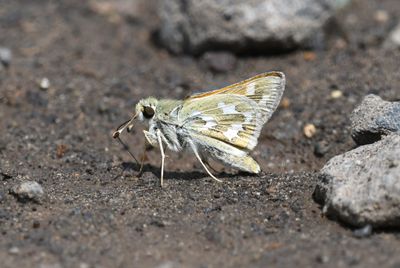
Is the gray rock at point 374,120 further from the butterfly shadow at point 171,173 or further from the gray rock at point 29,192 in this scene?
the gray rock at point 29,192

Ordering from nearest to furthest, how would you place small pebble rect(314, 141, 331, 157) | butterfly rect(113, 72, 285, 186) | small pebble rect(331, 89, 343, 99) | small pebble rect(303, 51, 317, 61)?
butterfly rect(113, 72, 285, 186) < small pebble rect(314, 141, 331, 157) < small pebble rect(331, 89, 343, 99) < small pebble rect(303, 51, 317, 61)

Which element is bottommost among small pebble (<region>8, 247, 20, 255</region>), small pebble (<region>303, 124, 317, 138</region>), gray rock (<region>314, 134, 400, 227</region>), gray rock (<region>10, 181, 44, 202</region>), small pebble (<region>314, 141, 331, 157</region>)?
small pebble (<region>314, 141, 331, 157</region>)

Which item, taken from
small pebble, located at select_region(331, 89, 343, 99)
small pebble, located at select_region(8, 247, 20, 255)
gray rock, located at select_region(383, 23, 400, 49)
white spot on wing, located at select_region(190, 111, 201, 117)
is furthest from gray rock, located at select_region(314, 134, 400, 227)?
gray rock, located at select_region(383, 23, 400, 49)

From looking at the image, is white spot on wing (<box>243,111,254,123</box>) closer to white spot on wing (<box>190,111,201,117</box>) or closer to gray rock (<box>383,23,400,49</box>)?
white spot on wing (<box>190,111,201,117</box>)

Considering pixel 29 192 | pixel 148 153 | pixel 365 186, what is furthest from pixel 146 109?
pixel 365 186

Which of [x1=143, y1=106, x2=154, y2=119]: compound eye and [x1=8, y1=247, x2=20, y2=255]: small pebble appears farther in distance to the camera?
[x1=143, y1=106, x2=154, y2=119]: compound eye

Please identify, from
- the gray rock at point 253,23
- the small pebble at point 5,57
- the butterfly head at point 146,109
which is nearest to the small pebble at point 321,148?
the butterfly head at point 146,109

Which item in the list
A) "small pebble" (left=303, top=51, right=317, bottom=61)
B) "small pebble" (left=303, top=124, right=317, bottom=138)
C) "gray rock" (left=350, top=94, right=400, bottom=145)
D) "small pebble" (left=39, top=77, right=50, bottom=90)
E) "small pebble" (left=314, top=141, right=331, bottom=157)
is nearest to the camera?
"gray rock" (left=350, top=94, right=400, bottom=145)

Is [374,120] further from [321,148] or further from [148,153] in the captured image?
[148,153]
